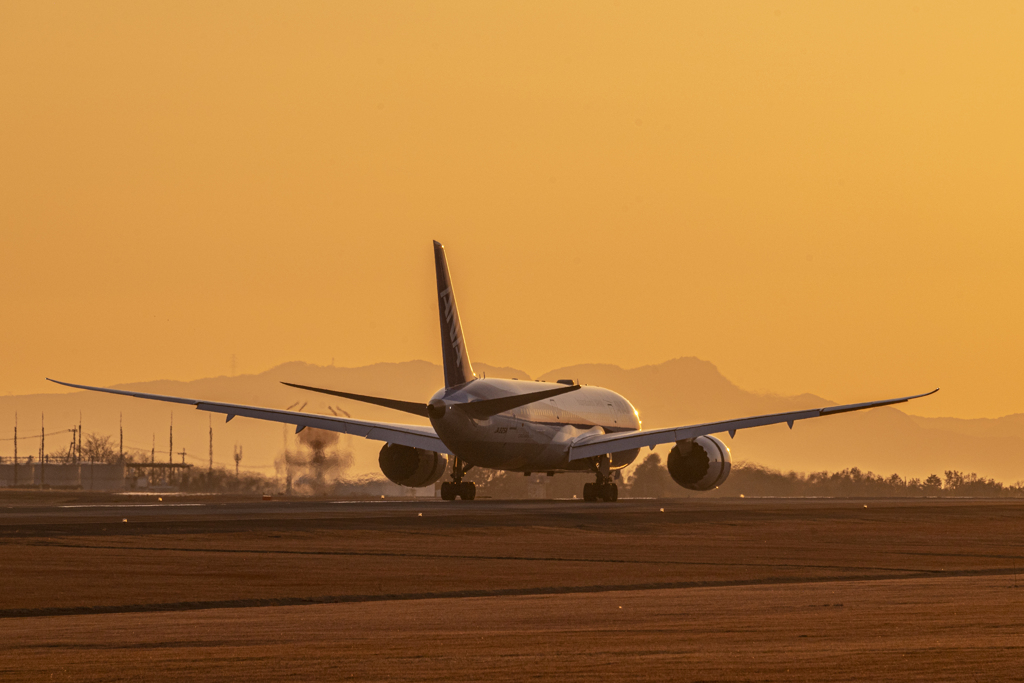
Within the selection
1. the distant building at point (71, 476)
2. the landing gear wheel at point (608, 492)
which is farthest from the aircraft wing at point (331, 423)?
the distant building at point (71, 476)

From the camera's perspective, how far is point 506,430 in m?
60.9

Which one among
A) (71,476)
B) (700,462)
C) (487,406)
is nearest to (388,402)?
(487,406)

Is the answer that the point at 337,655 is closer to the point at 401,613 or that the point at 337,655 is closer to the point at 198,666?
the point at 198,666

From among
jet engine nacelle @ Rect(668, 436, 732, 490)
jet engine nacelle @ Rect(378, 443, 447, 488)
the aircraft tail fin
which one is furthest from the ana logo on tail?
jet engine nacelle @ Rect(668, 436, 732, 490)

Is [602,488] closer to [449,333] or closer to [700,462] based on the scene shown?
[700,462]

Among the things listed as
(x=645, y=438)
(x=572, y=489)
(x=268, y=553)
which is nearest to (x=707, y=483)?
(x=645, y=438)

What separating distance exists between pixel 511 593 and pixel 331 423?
33009 mm

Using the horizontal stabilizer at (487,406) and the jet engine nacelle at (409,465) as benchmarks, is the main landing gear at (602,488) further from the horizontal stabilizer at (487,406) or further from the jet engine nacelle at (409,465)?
the horizontal stabilizer at (487,406)

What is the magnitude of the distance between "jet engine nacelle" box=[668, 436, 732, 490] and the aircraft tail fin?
1235cm

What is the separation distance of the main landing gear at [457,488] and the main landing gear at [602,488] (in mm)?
5456

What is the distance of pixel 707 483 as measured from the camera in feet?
220

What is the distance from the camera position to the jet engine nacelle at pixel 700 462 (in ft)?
218

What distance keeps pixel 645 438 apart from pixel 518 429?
22.9 feet

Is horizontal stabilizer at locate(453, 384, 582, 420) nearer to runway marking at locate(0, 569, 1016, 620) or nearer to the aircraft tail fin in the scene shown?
the aircraft tail fin
